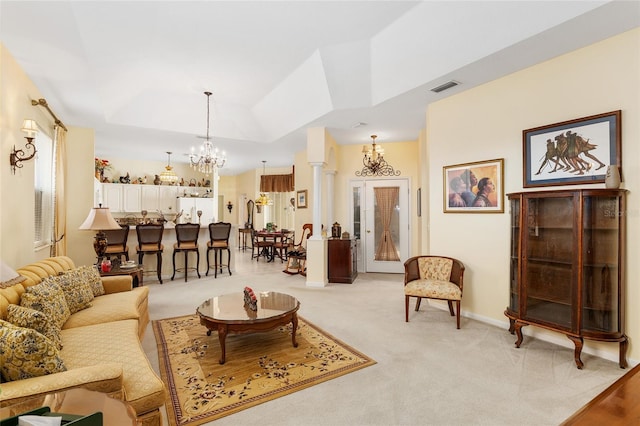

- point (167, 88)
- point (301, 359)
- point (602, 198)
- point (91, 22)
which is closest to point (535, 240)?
point (602, 198)

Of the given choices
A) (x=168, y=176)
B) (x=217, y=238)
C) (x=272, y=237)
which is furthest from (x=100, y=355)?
(x=168, y=176)

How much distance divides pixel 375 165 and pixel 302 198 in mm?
2088

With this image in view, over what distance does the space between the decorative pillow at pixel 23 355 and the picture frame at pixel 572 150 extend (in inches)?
167

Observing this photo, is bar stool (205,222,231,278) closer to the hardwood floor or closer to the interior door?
the interior door

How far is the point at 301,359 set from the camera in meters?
2.87

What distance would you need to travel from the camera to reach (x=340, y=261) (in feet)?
19.8

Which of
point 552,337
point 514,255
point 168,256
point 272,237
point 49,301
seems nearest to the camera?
point 49,301

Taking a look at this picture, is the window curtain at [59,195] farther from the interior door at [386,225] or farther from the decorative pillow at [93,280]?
the interior door at [386,225]

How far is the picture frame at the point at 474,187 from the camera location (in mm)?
3752

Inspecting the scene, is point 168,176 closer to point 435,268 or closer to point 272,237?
point 272,237

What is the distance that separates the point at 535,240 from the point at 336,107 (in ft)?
10.1

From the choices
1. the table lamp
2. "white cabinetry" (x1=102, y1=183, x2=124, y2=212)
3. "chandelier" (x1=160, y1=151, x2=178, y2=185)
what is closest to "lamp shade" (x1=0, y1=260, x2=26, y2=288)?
the table lamp

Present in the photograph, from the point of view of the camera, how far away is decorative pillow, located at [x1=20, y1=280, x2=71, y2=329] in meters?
2.34

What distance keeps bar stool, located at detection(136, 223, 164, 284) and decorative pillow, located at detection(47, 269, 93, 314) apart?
2671mm
